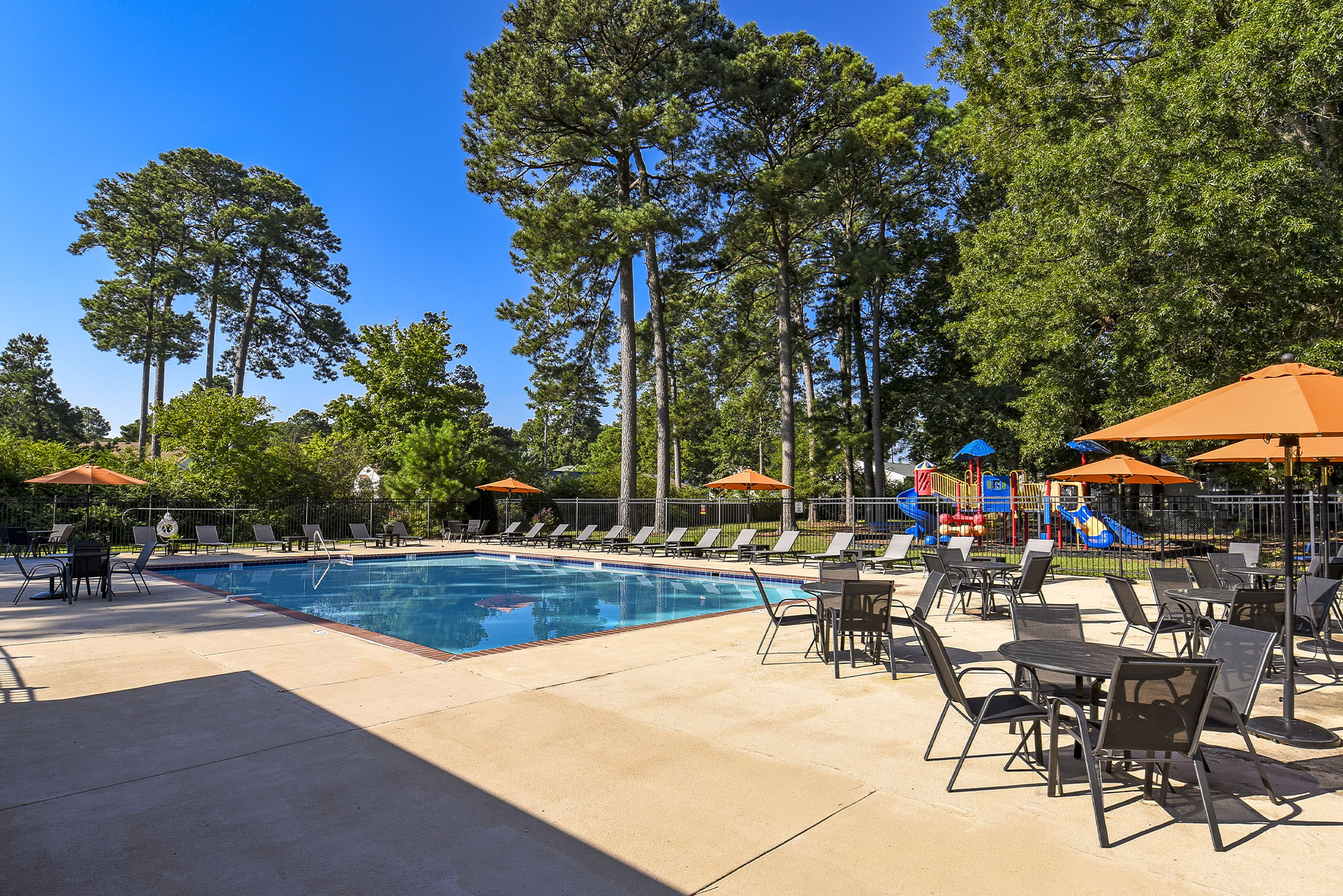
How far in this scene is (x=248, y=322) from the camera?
36.9 metres

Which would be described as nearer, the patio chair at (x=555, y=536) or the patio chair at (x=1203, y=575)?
the patio chair at (x=1203, y=575)

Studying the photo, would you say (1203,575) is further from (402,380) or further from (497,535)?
(402,380)

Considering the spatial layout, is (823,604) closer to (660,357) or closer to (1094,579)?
(1094,579)

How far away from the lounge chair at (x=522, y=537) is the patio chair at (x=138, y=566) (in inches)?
404

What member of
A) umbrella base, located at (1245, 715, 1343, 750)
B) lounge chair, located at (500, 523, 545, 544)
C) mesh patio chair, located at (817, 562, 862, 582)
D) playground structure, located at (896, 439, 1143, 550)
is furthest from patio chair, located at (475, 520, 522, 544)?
umbrella base, located at (1245, 715, 1343, 750)

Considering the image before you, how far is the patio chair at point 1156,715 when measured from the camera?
2.92 meters

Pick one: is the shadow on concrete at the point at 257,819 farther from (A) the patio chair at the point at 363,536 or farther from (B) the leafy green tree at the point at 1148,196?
(A) the patio chair at the point at 363,536

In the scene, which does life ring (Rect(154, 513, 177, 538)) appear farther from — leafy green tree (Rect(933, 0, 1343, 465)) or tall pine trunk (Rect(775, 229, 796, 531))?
leafy green tree (Rect(933, 0, 1343, 465))

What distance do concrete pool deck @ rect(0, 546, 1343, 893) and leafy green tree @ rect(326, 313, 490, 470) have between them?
23096 millimetres

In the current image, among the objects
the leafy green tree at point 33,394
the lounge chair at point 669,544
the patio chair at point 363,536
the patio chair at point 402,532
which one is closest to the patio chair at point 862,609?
the lounge chair at point 669,544

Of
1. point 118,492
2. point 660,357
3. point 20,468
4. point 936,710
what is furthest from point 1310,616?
point 20,468

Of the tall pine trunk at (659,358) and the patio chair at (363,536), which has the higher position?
the tall pine trunk at (659,358)

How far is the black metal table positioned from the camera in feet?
29.4

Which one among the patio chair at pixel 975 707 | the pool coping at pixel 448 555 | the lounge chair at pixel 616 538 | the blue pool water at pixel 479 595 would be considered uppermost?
the patio chair at pixel 975 707
